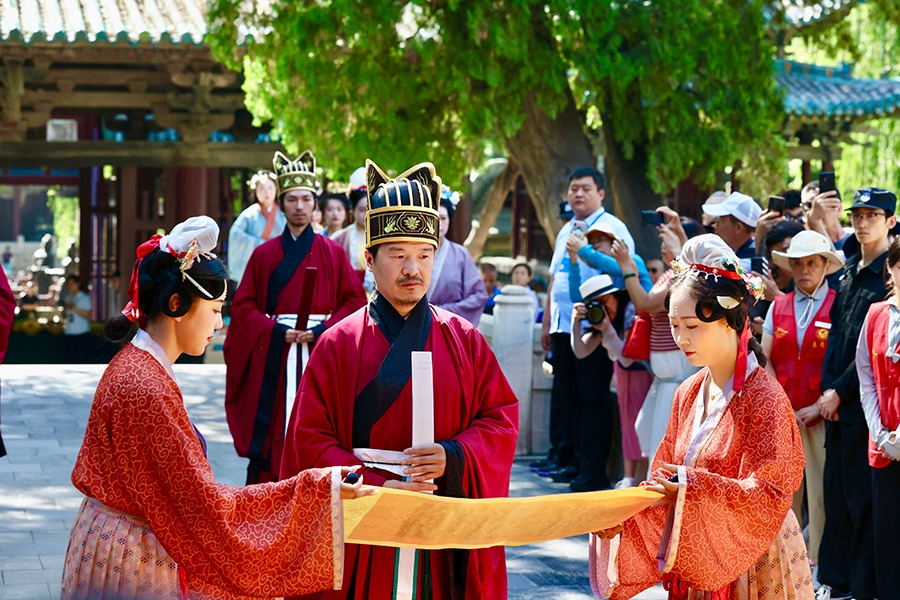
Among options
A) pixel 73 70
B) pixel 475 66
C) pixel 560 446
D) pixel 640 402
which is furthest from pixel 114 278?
pixel 640 402

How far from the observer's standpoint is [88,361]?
15430 mm

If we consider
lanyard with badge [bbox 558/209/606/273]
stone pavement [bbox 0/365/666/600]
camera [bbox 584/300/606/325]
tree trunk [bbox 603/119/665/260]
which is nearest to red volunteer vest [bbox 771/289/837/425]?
stone pavement [bbox 0/365/666/600]

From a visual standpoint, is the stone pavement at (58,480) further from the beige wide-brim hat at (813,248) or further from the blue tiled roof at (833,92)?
the blue tiled roof at (833,92)

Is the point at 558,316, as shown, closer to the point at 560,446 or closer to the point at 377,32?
the point at 560,446

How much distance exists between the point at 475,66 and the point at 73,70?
6.32 metres

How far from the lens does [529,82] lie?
34.1 feet

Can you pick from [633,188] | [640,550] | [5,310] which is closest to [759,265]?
[640,550]

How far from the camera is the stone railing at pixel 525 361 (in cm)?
909

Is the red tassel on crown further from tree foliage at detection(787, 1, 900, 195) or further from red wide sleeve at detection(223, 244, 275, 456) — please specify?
tree foliage at detection(787, 1, 900, 195)

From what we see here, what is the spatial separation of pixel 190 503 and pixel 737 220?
439cm

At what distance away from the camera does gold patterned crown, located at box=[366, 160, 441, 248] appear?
3818 millimetres

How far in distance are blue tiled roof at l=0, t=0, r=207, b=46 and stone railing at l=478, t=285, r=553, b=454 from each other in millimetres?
5839

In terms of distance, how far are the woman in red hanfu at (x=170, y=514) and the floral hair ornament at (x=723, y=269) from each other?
1.21 metres

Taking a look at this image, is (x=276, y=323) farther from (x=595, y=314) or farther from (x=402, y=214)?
(x=402, y=214)
